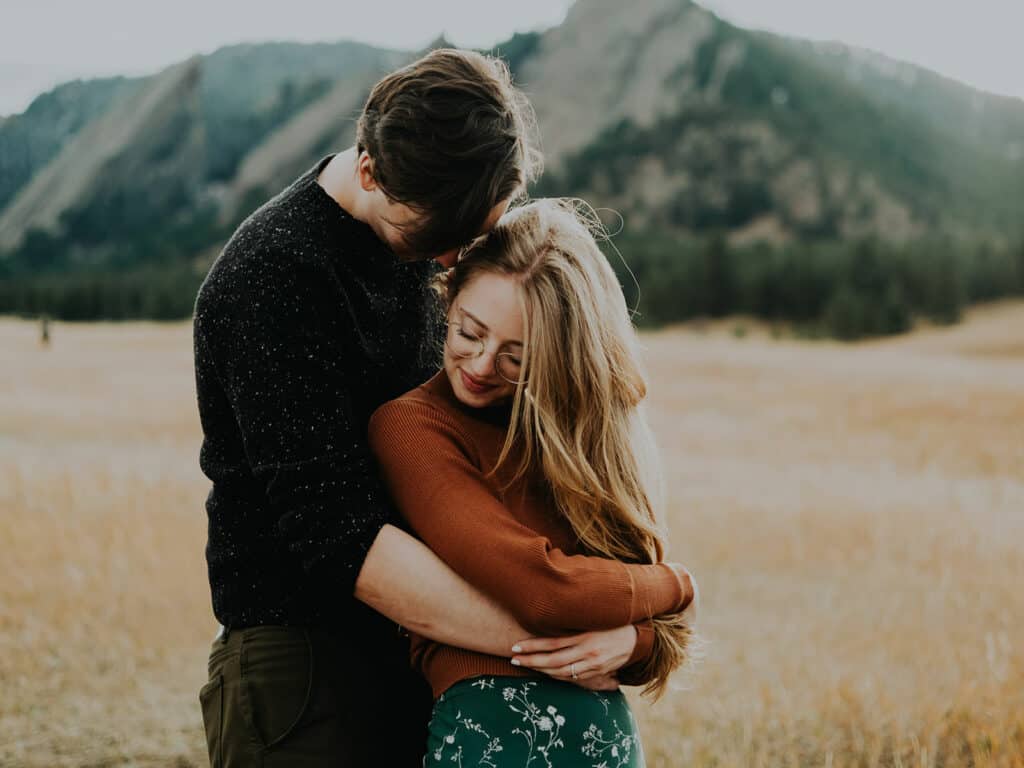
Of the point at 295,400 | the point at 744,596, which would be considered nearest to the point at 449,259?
the point at 295,400

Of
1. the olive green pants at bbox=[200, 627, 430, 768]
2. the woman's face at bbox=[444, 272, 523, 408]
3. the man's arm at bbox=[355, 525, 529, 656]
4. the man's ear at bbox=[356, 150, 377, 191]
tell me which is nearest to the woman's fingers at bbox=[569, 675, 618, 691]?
the man's arm at bbox=[355, 525, 529, 656]

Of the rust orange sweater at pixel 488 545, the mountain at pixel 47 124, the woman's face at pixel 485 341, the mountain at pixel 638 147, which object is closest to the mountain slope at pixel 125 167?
the mountain at pixel 638 147

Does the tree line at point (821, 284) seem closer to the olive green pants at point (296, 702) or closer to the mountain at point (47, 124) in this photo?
the mountain at point (47, 124)

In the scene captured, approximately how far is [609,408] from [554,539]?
0.43m

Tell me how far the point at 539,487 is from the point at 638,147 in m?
131

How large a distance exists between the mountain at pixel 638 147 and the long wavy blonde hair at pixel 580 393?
81.4 meters

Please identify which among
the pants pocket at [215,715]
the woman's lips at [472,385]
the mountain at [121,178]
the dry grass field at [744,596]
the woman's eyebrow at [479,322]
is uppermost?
the woman's eyebrow at [479,322]

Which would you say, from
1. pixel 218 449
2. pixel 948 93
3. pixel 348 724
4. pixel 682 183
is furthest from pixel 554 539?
pixel 948 93

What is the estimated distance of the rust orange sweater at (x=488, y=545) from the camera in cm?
248

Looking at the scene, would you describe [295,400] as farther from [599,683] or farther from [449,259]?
[599,683]

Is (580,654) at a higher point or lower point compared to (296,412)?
lower

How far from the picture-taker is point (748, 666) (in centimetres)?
554

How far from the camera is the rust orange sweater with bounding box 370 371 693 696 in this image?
248 cm

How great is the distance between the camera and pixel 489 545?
2.47 metres
